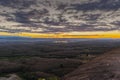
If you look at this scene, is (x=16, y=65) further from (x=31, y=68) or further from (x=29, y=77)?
(x=29, y=77)

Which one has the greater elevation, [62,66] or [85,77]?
[85,77]

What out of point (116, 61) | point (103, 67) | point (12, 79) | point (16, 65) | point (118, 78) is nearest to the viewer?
Answer: point (118, 78)

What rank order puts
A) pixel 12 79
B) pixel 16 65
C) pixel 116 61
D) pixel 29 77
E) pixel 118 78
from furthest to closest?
pixel 16 65
pixel 29 77
pixel 12 79
pixel 116 61
pixel 118 78

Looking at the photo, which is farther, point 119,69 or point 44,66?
point 44,66

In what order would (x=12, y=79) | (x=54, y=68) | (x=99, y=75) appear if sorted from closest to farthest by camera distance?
(x=99, y=75) < (x=12, y=79) < (x=54, y=68)

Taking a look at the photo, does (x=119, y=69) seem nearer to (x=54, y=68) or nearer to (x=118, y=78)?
(x=118, y=78)

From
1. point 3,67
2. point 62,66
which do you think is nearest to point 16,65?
point 3,67

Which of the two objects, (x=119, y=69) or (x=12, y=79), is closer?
(x=119, y=69)

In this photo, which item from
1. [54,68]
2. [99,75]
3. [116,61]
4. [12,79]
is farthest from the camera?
[54,68]

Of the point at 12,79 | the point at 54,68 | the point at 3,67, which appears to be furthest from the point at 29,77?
the point at 3,67
